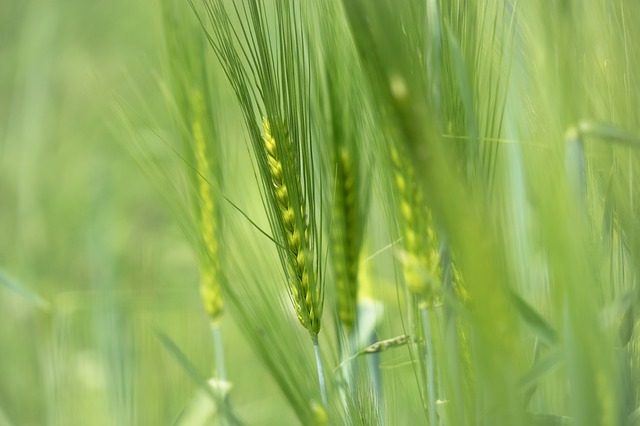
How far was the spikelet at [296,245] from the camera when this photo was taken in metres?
0.34

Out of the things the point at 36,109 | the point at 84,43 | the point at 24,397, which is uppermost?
the point at 84,43

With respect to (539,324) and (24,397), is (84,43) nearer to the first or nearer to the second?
(24,397)

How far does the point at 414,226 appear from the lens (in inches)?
12.6

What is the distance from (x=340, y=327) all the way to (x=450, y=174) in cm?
20

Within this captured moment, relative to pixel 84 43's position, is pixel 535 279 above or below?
below

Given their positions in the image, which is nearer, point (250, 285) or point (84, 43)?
point (250, 285)

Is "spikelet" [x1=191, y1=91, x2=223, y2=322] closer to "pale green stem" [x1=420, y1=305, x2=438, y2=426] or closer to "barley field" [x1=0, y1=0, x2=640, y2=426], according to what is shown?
"barley field" [x1=0, y1=0, x2=640, y2=426]

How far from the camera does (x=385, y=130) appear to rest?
1.01 feet

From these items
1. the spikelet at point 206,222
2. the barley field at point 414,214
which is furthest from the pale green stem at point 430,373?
the spikelet at point 206,222

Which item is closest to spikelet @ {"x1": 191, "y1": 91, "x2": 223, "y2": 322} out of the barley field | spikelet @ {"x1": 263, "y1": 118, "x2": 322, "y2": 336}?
the barley field

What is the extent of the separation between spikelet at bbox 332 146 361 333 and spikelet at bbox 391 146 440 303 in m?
0.08

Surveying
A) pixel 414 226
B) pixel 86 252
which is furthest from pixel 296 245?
pixel 86 252

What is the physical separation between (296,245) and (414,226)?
53mm

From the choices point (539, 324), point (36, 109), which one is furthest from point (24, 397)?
point (539, 324)
